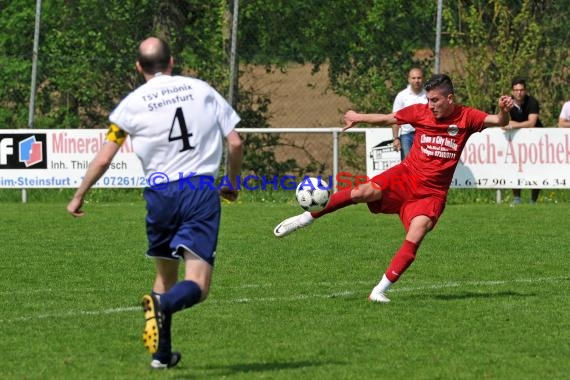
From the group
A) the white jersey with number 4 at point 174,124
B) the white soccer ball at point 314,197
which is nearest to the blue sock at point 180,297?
the white jersey with number 4 at point 174,124

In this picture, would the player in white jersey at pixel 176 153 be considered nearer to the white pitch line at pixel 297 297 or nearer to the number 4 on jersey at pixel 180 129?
the number 4 on jersey at pixel 180 129

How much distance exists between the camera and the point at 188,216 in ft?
20.1

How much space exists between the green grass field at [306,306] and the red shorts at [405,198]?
1.99 feet

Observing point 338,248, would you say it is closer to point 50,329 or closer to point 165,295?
point 50,329

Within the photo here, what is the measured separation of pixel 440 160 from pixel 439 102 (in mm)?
471

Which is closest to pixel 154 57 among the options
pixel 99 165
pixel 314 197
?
pixel 99 165

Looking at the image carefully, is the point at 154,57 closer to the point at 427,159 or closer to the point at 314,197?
the point at 427,159

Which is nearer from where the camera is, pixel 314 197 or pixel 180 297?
pixel 180 297

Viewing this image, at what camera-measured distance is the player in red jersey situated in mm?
9156

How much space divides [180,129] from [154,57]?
0.38m

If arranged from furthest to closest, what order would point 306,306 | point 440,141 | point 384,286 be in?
point 440,141, point 384,286, point 306,306

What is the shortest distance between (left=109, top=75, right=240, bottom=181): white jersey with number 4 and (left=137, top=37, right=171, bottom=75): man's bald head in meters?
0.05

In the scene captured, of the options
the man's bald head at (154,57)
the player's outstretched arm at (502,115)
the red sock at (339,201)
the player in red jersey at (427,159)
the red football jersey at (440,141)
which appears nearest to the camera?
the man's bald head at (154,57)

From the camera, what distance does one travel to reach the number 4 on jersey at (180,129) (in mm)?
6055
